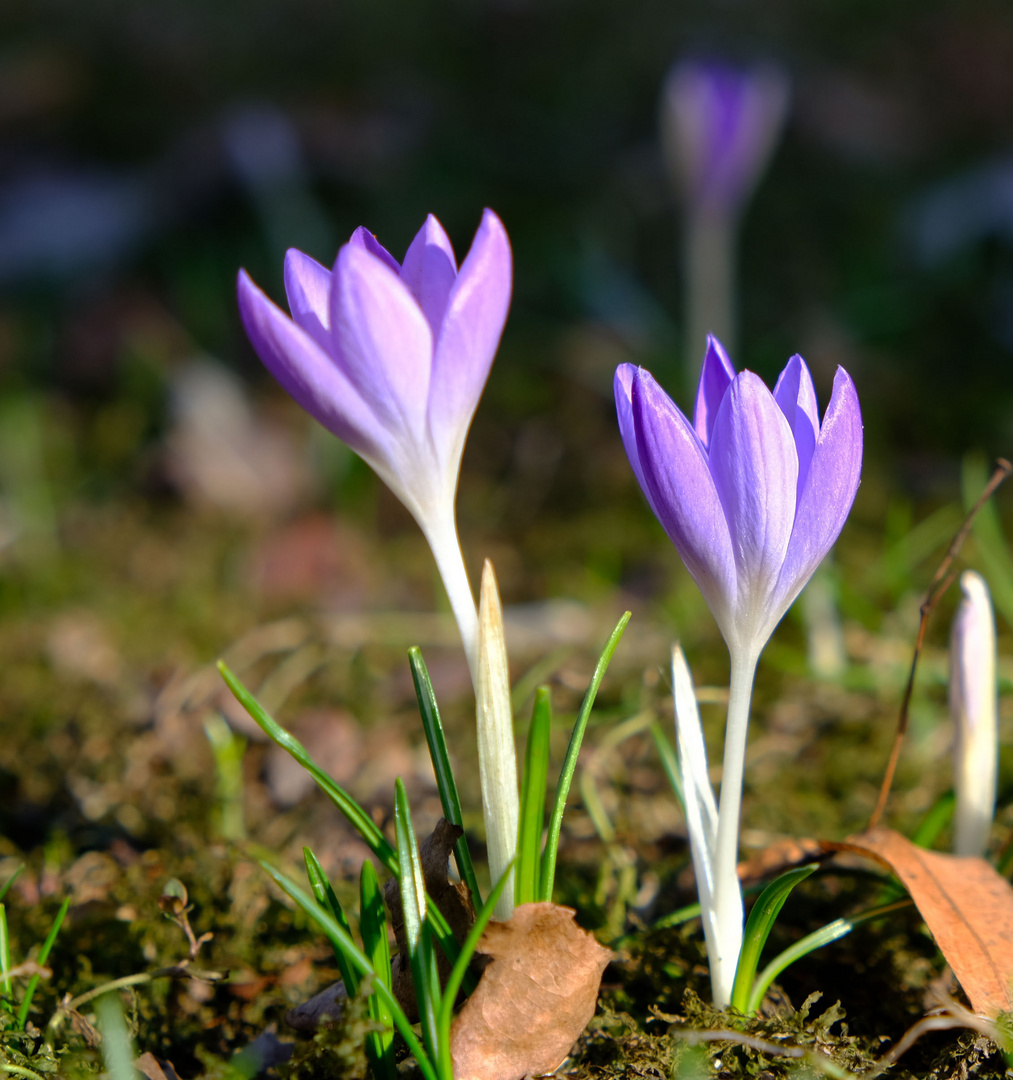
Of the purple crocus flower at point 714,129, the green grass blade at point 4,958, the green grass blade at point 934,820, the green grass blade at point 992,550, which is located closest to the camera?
the green grass blade at point 4,958

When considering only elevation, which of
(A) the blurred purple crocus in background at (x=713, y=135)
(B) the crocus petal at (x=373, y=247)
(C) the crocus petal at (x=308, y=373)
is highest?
(A) the blurred purple crocus in background at (x=713, y=135)

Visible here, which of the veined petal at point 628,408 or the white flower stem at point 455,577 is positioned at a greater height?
the veined petal at point 628,408

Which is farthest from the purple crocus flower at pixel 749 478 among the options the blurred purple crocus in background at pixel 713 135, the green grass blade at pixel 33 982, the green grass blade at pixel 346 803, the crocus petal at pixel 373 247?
the blurred purple crocus in background at pixel 713 135

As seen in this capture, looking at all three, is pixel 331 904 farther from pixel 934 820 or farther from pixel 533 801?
pixel 934 820

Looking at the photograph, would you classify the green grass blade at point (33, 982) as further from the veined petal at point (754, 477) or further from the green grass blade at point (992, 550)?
the green grass blade at point (992, 550)

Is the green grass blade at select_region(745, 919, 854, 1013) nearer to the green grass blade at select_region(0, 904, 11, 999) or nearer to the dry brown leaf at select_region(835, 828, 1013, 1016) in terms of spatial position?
the dry brown leaf at select_region(835, 828, 1013, 1016)

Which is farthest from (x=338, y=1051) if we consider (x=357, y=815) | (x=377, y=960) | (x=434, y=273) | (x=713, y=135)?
(x=713, y=135)

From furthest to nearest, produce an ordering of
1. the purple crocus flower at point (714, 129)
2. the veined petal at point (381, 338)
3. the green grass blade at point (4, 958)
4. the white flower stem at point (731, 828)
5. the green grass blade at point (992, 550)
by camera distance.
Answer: the purple crocus flower at point (714, 129)
the green grass blade at point (992, 550)
the green grass blade at point (4, 958)
the white flower stem at point (731, 828)
the veined petal at point (381, 338)
